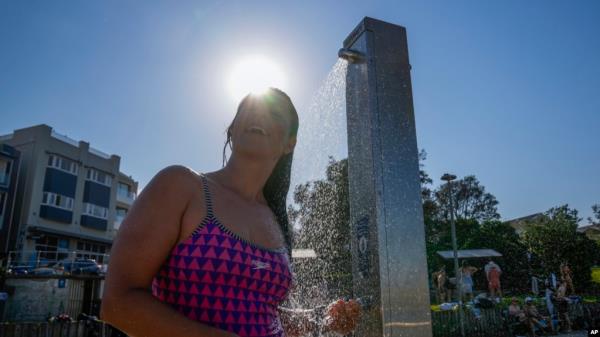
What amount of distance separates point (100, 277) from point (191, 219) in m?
26.4

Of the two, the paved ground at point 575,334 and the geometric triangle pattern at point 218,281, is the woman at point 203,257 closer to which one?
the geometric triangle pattern at point 218,281

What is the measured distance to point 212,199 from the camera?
4.19ft

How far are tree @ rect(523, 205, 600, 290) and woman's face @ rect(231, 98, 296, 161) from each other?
2802 cm

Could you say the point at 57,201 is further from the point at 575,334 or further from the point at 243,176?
the point at 243,176

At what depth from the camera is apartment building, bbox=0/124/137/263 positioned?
3125 cm

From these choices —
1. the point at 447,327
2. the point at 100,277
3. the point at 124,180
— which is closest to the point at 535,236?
the point at 447,327

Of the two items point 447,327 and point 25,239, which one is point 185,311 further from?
point 25,239

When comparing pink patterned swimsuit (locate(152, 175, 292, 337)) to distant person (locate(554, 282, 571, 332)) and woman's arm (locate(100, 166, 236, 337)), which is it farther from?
distant person (locate(554, 282, 571, 332))

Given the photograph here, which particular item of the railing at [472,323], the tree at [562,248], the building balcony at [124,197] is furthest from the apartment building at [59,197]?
the tree at [562,248]

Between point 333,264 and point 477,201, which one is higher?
point 477,201

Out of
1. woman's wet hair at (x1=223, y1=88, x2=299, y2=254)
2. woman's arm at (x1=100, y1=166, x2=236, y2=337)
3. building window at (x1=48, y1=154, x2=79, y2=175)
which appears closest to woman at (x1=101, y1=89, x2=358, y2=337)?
woman's arm at (x1=100, y1=166, x2=236, y2=337)

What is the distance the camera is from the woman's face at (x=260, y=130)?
1523 mm

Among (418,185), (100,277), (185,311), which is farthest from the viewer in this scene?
(100,277)

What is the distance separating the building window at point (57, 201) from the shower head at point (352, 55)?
35.7 meters
